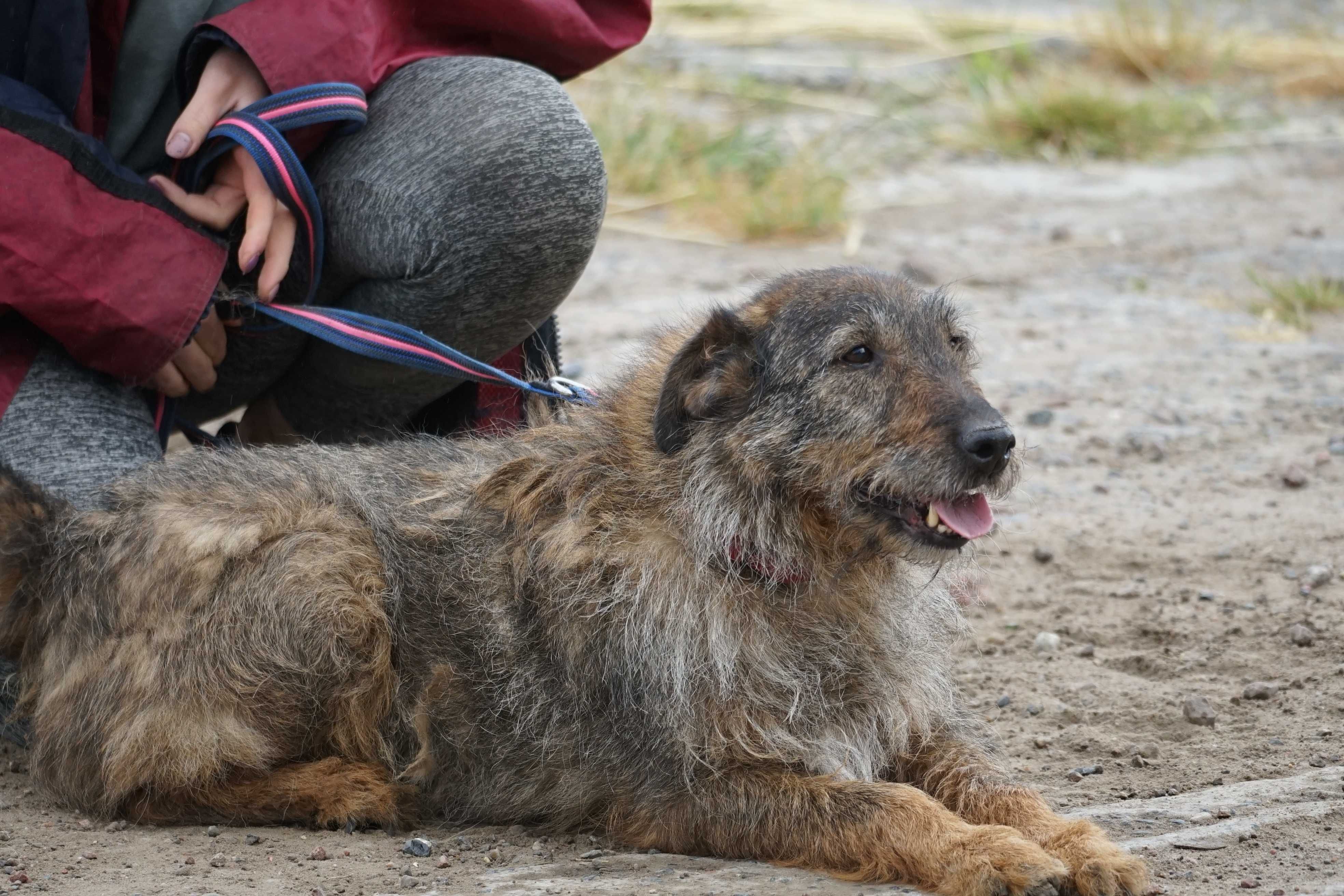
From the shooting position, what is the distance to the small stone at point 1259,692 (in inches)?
173

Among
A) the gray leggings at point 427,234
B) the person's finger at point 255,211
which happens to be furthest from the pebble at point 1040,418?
the person's finger at point 255,211

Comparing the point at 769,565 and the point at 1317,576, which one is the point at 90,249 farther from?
the point at 1317,576

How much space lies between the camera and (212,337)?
4.75 metres

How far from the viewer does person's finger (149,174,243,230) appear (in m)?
4.50

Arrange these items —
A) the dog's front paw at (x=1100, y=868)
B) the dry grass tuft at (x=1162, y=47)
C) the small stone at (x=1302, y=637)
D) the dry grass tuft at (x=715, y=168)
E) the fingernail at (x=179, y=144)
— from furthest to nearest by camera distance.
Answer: the dry grass tuft at (x=1162, y=47) → the dry grass tuft at (x=715, y=168) → the small stone at (x=1302, y=637) → the fingernail at (x=179, y=144) → the dog's front paw at (x=1100, y=868)

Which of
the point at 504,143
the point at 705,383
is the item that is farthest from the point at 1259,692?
the point at 504,143

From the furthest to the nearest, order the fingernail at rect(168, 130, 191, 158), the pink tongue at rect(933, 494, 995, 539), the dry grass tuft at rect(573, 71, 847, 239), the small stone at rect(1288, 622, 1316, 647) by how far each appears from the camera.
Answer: the dry grass tuft at rect(573, 71, 847, 239)
the small stone at rect(1288, 622, 1316, 647)
the fingernail at rect(168, 130, 191, 158)
the pink tongue at rect(933, 494, 995, 539)

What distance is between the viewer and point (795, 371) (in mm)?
3871

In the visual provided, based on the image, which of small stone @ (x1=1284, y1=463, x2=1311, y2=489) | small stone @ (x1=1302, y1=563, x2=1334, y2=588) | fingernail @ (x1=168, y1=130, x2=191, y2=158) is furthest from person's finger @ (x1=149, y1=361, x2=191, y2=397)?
small stone @ (x1=1284, y1=463, x2=1311, y2=489)

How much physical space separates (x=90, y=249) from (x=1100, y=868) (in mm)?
3199

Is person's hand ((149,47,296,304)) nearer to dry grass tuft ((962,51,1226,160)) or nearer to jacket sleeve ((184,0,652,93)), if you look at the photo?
jacket sleeve ((184,0,652,93))

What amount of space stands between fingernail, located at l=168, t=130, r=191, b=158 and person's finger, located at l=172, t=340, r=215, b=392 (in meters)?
0.63

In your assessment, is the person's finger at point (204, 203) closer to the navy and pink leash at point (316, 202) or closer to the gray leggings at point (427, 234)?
the navy and pink leash at point (316, 202)

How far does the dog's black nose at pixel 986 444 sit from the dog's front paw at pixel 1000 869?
86 cm
